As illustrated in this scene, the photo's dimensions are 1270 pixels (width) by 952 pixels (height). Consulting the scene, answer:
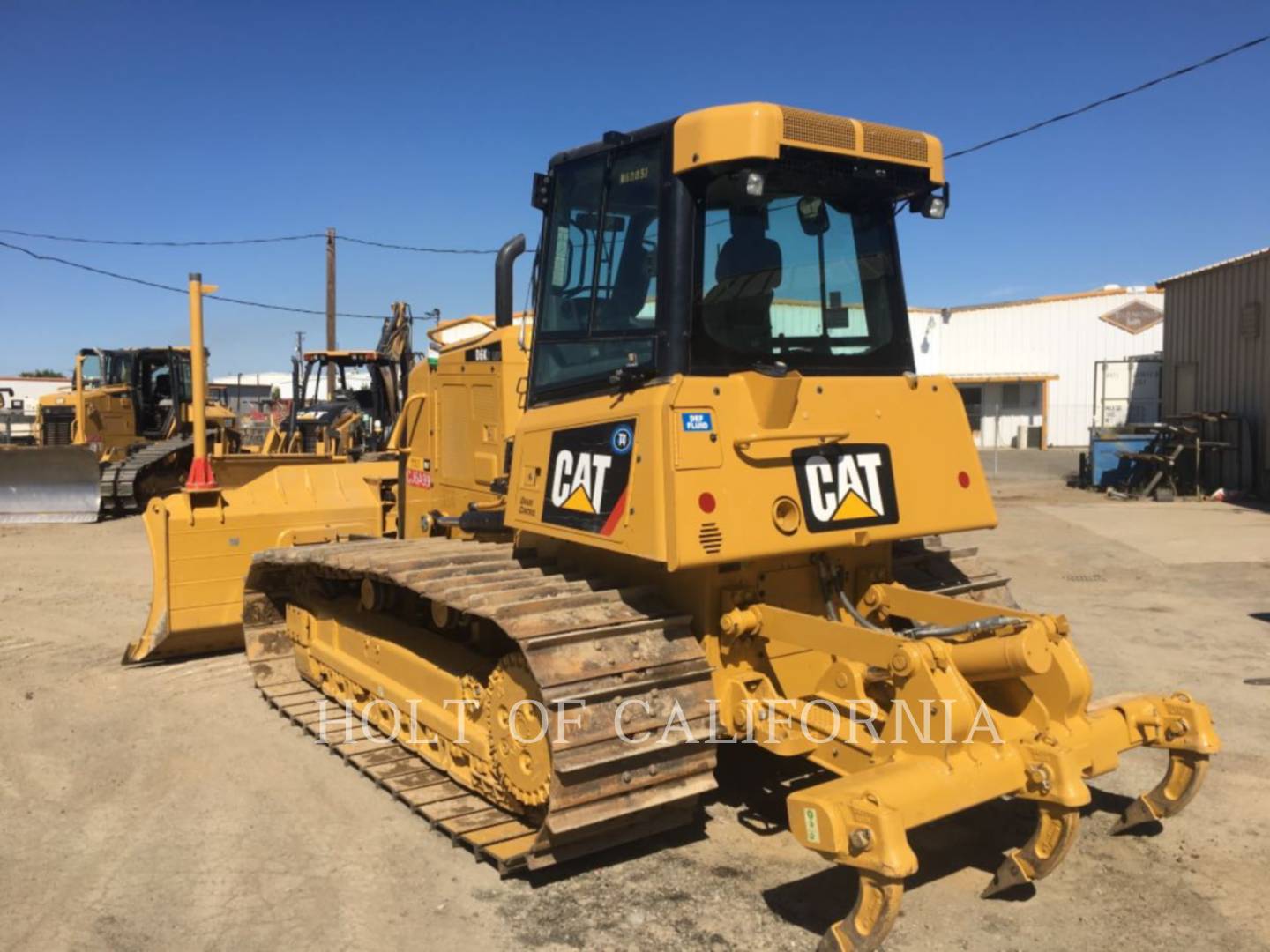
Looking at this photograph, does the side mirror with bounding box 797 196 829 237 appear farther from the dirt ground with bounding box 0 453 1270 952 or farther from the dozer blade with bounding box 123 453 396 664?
the dozer blade with bounding box 123 453 396 664

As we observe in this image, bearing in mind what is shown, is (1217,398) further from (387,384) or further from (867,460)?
(867,460)

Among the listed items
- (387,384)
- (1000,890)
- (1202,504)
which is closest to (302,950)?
(1000,890)

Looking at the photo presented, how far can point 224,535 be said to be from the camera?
23.9 feet

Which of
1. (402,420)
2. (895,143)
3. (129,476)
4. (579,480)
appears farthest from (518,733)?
(129,476)

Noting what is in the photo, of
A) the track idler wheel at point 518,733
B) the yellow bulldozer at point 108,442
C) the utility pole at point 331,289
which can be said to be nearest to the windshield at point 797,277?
the track idler wheel at point 518,733

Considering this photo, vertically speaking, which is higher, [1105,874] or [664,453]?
[664,453]

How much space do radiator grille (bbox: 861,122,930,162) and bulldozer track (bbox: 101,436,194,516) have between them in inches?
607

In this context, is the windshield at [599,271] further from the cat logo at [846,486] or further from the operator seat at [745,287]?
the cat logo at [846,486]

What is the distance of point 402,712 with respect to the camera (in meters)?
5.73

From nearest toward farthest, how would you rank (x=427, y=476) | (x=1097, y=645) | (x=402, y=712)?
(x=402, y=712) → (x=427, y=476) → (x=1097, y=645)

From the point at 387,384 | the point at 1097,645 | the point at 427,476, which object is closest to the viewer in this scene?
the point at 427,476

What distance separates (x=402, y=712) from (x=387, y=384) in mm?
9661

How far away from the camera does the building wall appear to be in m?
36.0

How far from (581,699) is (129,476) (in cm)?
1539
